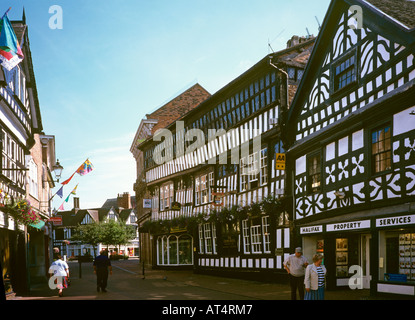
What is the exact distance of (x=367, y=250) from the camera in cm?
1673

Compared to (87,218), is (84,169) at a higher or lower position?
higher

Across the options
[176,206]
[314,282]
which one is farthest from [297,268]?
[176,206]

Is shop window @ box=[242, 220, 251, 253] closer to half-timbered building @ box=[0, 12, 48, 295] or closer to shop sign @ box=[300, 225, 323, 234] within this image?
shop sign @ box=[300, 225, 323, 234]

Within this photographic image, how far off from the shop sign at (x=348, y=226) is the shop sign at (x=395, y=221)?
61 centimetres

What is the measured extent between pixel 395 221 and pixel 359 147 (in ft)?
9.26

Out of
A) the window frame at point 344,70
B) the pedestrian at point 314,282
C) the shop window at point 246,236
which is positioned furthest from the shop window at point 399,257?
the shop window at point 246,236

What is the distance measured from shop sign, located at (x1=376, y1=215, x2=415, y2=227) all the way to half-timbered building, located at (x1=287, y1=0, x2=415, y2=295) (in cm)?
3

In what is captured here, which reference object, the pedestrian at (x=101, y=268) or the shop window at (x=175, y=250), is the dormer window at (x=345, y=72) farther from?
the shop window at (x=175, y=250)

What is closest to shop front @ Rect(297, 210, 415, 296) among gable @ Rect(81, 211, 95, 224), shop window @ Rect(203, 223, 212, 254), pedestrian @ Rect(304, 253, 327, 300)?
pedestrian @ Rect(304, 253, 327, 300)

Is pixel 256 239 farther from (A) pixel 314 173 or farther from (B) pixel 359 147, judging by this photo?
(B) pixel 359 147

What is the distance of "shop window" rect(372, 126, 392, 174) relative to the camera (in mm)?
13924

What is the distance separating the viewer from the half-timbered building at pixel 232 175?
810 inches

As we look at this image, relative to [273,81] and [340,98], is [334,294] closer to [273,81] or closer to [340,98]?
[340,98]
